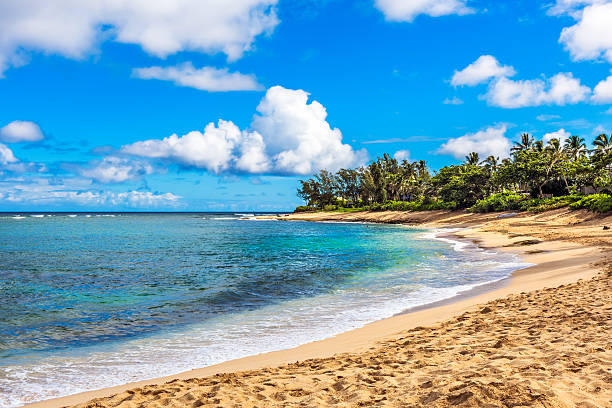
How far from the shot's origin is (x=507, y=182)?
242 ft

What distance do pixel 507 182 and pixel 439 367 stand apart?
77.0m

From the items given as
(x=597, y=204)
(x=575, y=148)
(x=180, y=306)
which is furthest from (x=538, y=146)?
(x=180, y=306)

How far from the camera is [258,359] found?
Answer: 8.31 m

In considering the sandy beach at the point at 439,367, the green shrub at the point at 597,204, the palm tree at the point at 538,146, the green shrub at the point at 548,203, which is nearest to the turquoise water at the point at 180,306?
the sandy beach at the point at 439,367

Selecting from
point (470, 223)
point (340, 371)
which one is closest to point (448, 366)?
point (340, 371)

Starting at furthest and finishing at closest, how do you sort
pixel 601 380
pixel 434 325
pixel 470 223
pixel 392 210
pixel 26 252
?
pixel 392 210
pixel 470 223
pixel 26 252
pixel 434 325
pixel 601 380

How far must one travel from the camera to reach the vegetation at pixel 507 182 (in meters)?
56.2

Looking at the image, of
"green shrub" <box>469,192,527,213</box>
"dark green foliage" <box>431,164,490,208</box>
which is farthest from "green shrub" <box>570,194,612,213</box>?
"dark green foliage" <box>431,164,490,208</box>

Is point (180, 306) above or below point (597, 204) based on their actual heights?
below

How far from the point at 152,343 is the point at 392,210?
98.7 m

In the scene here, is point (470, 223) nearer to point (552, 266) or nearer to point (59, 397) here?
point (552, 266)

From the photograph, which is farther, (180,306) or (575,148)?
(575,148)

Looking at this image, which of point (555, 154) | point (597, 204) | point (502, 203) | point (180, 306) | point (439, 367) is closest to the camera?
point (439, 367)

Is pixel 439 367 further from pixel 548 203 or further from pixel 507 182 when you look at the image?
pixel 507 182
